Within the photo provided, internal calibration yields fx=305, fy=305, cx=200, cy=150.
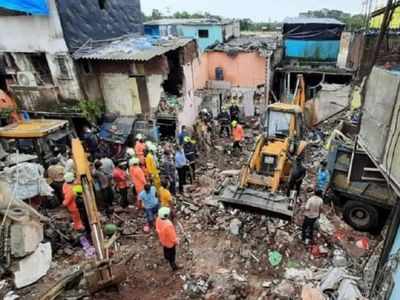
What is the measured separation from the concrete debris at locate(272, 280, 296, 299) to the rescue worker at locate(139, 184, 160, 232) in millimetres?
3364

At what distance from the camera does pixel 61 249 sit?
7.32 meters

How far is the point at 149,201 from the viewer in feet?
24.6

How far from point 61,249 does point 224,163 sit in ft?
22.2

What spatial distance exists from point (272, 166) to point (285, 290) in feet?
10.5

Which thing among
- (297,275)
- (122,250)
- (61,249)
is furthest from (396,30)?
(61,249)

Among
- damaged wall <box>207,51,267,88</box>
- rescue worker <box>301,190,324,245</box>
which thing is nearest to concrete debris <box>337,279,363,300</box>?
rescue worker <box>301,190,324,245</box>

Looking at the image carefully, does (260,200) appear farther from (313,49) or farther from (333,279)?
(313,49)

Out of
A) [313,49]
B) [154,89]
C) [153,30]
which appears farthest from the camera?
[153,30]

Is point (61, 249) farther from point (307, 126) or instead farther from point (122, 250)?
point (307, 126)

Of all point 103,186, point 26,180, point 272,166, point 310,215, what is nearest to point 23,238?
point 26,180

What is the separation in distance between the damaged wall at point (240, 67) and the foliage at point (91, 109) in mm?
8354

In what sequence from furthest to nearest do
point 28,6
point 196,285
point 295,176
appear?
point 28,6, point 295,176, point 196,285

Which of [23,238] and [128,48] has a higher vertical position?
[128,48]

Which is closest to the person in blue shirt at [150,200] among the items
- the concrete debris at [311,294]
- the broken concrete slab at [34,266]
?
the broken concrete slab at [34,266]
